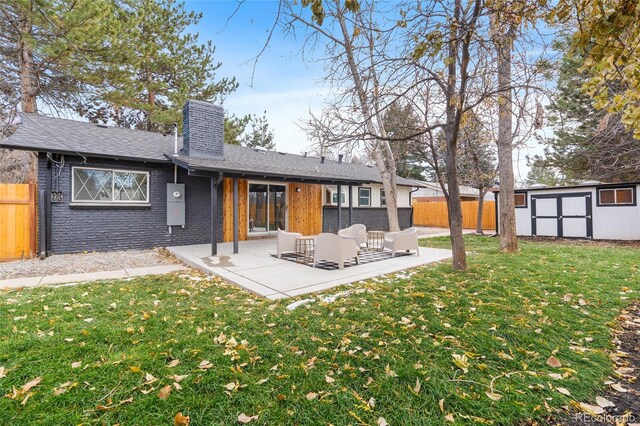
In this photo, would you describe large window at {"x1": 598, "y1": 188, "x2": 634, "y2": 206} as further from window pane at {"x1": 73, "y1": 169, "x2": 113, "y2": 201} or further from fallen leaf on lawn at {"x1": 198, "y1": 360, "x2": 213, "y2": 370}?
window pane at {"x1": 73, "y1": 169, "x2": 113, "y2": 201}

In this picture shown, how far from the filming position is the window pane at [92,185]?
27.1ft

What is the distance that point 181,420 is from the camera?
6.08ft

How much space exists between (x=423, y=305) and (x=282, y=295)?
2016 millimetres

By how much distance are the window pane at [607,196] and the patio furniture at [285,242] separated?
42.0ft

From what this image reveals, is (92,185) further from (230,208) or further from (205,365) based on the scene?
(205,365)

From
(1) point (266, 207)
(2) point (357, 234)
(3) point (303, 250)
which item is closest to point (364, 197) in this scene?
(1) point (266, 207)

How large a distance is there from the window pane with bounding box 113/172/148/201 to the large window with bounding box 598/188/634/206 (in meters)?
17.2

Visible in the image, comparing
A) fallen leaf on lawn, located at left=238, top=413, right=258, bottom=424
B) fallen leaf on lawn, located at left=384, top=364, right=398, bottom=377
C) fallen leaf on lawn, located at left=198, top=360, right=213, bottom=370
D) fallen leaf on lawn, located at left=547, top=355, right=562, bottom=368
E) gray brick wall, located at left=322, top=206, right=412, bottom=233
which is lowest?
fallen leaf on lawn, located at left=238, top=413, right=258, bottom=424

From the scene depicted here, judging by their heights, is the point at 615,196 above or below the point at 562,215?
above

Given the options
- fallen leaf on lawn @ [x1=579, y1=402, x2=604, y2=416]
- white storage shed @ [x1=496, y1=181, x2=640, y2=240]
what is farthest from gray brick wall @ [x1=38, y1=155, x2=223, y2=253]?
white storage shed @ [x1=496, y1=181, x2=640, y2=240]

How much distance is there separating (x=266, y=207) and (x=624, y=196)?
46.6 feet

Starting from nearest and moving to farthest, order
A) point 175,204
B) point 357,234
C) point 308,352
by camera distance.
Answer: point 308,352 < point 357,234 < point 175,204

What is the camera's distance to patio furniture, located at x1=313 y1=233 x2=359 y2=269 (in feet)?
20.1

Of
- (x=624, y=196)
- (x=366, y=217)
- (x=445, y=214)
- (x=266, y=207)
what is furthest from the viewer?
(x=445, y=214)
